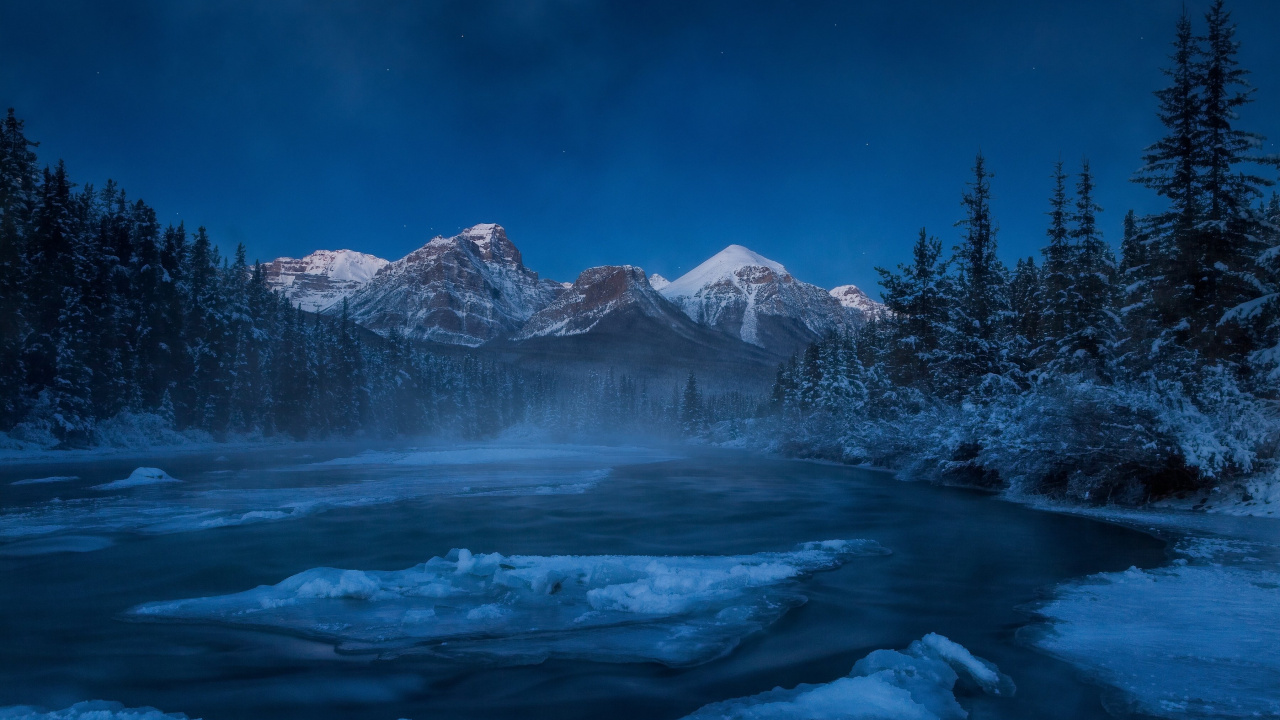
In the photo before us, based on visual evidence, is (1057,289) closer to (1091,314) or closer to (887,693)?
(1091,314)

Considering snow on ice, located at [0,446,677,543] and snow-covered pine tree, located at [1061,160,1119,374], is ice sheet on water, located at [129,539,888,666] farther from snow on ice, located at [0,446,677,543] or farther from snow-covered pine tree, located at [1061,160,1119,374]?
snow-covered pine tree, located at [1061,160,1119,374]

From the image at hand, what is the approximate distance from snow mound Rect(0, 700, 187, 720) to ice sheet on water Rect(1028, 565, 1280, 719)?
23.6 feet

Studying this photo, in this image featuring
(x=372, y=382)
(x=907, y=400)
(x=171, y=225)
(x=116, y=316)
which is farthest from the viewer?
(x=372, y=382)

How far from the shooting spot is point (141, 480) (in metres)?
22.9

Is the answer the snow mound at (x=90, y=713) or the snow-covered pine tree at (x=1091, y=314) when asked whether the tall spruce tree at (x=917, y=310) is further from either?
the snow mound at (x=90, y=713)

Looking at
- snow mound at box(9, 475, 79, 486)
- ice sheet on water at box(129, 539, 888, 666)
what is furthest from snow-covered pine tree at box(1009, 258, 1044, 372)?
snow mound at box(9, 475, 79, 486)

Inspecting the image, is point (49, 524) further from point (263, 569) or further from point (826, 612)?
point (826, 612)

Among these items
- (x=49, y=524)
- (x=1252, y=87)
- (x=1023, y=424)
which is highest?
(x=1252, y=87)

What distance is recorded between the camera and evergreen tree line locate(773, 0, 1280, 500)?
16.4 m

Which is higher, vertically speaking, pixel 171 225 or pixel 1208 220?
pixel 171 225

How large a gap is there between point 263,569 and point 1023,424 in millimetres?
18953

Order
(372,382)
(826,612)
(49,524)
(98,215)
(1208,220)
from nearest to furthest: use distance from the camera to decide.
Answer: (826,612) → (49,524) → (1208,220) → (98,215) → (372,382)

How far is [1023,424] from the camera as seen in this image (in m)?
19.3

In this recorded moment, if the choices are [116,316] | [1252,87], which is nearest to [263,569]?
[1252,87]
